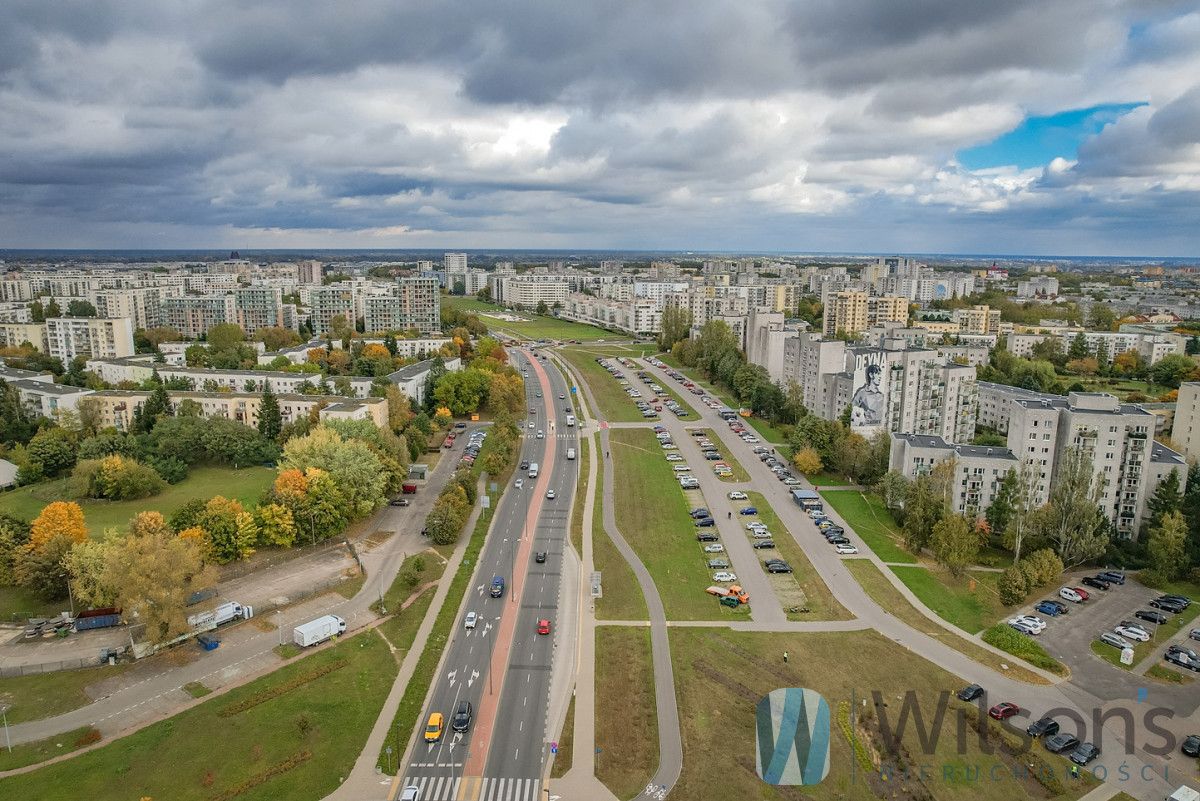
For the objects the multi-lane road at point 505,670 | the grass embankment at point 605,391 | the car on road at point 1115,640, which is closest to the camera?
the multi-lane road at point 505,670

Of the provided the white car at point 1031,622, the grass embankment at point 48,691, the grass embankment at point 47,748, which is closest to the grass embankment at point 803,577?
the white car at point 1031,622

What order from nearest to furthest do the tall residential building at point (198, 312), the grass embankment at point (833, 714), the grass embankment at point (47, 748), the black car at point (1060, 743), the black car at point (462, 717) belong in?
the grass embankment at point (833, 714) < the grass embankment at point (47, 748) < the black car at point (1060, 743) < the black car at point (462, 717) < the tall residential building at point (198, 312)

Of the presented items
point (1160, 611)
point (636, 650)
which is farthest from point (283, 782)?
point (1160, 611)

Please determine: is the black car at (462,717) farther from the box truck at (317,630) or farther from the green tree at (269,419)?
the green tree at (269,419)

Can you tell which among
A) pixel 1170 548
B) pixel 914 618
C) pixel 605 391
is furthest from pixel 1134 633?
pixel 605 391

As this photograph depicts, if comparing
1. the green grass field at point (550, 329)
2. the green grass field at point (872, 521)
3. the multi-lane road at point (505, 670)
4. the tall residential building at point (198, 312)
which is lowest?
the multi-lane road at point (505, 670)

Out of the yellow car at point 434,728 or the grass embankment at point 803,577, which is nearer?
the yellow car at point 434,728
